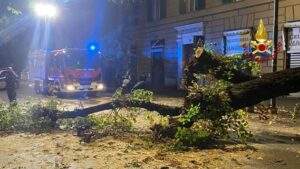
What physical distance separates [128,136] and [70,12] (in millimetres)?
28773

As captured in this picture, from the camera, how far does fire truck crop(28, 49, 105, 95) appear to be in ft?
70.8

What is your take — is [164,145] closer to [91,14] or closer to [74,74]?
[74,74]

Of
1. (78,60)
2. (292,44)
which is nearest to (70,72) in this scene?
(78,60)

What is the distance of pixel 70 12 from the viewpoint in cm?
3806

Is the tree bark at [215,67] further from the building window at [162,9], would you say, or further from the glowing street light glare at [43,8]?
the glowing street light glare at [43,8]

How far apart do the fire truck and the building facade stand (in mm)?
5474

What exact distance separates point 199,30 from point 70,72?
23.2 feet

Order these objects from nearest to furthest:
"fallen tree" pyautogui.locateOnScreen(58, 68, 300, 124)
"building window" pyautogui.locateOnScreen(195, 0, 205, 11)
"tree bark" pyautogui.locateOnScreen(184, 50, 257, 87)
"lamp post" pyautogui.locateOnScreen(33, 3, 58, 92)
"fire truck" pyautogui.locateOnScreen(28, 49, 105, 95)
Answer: "fallen tree" pyautogui.locateOnScreen(58, 68, 300, 124) → "tree bark" pyautogui.locateOnScreen(184, 50, 257, 87) → "fire truck" pyautogui.locateOnScreen(28, 49, 105, 95) → "lamp post" pyautogui.locateOnScreen(33, 3, 58, 92) → "building window" pyautogui.locateOnScreen(195, 0, 205, 11)

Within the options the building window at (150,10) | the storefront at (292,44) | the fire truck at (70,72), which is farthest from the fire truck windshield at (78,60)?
the storefront at (292,44)

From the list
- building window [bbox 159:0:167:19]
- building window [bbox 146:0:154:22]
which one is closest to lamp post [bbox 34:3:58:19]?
building window [bbox 146:0:154:22]

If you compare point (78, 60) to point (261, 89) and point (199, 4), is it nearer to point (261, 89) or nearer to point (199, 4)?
point (199, 4)

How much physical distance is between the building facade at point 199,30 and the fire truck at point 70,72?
5474 millimetres

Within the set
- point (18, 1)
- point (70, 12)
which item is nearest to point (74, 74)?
point (18, 1)

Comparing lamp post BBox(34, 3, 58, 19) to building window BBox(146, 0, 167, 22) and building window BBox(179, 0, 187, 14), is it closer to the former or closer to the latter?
building window BBox(146, 0, 167, 22)
